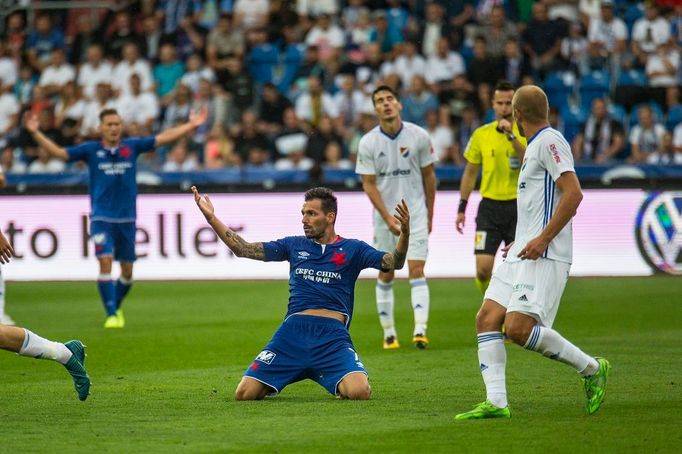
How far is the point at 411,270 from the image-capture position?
13.2 meters

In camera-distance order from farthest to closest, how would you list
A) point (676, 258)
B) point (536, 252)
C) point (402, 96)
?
point (402, 96) → point (676, 258) → point (536, 252)

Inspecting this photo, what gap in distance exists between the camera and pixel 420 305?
1288cm

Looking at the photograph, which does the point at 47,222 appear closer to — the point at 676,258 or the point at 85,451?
the point at 676,258

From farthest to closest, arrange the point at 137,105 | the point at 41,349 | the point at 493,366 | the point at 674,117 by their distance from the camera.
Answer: the point at 137,105, the point at 674,117, the point at 41,349, the point at 493,366

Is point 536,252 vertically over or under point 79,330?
over

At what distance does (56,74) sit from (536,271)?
1926 cm

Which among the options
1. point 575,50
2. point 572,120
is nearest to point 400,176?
point 572,120

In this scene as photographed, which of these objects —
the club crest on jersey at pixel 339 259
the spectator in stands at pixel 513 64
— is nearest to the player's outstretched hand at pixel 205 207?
the club crest on jersey at pixel 339 259

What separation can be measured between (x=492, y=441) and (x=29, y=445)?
8.88 ft

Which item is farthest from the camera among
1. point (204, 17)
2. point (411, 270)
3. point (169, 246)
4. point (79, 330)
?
point (204, 17)

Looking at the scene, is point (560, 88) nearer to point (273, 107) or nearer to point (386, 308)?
point (273, 107)

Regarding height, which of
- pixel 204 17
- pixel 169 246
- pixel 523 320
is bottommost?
pixel 169 246

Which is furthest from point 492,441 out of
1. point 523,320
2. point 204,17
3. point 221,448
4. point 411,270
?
point 204,17

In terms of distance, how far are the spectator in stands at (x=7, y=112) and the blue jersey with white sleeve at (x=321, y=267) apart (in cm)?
1624
